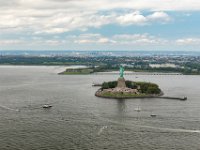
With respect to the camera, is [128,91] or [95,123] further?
[128,91]

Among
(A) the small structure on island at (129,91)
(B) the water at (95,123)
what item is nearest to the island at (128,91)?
(A) the small structure on island at (129,91)

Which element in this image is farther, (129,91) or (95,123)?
(129,91)

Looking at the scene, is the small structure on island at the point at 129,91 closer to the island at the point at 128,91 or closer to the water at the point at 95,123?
the island at the point at 128,91

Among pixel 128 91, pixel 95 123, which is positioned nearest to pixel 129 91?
pixel 128 91

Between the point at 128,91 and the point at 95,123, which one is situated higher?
the point at 128,91

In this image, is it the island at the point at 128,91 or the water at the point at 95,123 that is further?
the island at the point at 128,91

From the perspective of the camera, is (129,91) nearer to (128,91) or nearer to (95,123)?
(128,91)

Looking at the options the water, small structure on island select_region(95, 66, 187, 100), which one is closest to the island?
small structure on island select_region(95, 66, 187, 100)

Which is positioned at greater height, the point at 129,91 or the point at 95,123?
the point at 129,91
